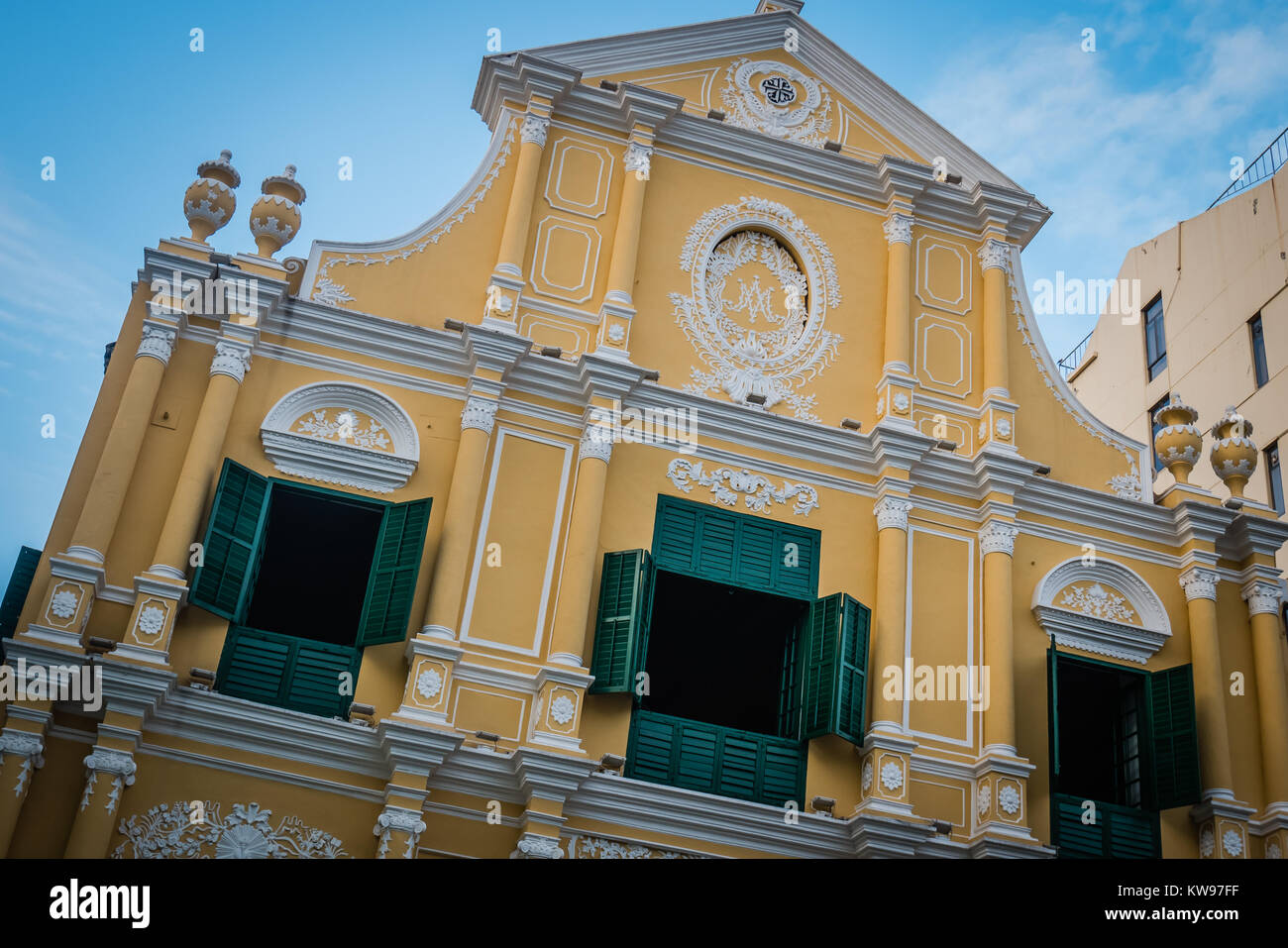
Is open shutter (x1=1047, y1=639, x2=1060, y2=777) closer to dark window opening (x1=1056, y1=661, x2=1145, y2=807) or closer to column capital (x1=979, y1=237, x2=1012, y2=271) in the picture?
dark window opening (x1=1056, y1=661, x2=1145, y2=807)

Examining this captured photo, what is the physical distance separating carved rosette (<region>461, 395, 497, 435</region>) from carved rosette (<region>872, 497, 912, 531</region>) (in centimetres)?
428

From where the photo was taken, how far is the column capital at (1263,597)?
52.5 ft

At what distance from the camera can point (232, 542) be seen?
13.2 metres

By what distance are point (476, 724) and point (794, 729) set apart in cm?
328

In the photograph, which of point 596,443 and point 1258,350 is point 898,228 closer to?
point 596,443

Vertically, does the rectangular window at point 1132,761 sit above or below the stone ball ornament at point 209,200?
below

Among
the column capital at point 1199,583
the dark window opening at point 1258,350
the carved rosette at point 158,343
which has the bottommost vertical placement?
the column capital at point 1199,583

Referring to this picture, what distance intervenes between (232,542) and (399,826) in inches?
122

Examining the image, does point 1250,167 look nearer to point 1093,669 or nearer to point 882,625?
point 1093,669

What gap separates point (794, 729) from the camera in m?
14.3

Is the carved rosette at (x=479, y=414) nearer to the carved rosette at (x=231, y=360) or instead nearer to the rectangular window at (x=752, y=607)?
the rectangular window at (x=752, y=607)

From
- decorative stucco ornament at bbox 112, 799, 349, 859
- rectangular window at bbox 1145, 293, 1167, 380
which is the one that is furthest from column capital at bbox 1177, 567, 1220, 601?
rectangular window at bbox 1145, 293, 1167, 380

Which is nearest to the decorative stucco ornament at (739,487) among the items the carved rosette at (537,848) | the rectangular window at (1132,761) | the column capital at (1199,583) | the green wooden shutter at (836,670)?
the green wooden shutter at (836,670)

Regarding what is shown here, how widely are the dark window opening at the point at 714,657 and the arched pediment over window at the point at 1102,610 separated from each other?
3057 millimetres
